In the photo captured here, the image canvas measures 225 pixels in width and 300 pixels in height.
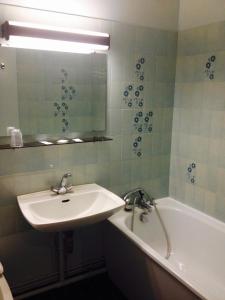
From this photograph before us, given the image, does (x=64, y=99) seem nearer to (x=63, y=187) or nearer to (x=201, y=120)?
(x=63, y=187)

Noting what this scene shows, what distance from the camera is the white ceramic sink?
5.34 feet

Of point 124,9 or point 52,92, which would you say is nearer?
point 52,92

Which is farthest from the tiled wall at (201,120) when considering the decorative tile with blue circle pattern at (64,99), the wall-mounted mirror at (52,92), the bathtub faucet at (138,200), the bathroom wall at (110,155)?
the decorative tile with blue circle pattern at (64,99)

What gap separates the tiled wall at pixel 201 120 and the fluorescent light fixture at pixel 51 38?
2.42ft

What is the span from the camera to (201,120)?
A: 2.20 meters

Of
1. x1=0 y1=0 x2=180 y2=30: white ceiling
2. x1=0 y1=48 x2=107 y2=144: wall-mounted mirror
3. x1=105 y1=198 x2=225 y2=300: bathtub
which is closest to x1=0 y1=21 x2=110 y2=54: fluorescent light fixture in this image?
x1=0 y1=48 x2=107 y2=144: wall-mounted mirror

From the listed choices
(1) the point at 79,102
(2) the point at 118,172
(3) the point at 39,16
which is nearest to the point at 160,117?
(2) the point at 118,172

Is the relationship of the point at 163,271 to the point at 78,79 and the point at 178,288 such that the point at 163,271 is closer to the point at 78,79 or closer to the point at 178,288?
the point at 178,288

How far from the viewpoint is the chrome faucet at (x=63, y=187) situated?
75.7 inches

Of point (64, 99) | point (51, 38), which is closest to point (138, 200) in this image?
point (64, 99)

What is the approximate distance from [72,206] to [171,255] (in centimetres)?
98

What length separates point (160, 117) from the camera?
2.38 metres

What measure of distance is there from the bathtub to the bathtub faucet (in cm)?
9

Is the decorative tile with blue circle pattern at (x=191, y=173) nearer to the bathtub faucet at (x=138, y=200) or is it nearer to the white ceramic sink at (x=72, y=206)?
the bathtub faucet at (x=138, y=200)
